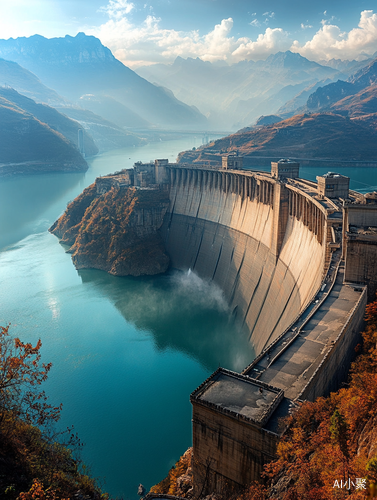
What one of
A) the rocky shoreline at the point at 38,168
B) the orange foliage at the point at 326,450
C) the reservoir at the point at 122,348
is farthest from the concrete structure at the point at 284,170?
the rocky shoreline at the point at 38,168

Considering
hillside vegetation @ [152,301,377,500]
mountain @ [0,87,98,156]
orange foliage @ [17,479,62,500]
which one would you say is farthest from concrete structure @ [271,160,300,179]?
mountain @ [0,87,98,156]

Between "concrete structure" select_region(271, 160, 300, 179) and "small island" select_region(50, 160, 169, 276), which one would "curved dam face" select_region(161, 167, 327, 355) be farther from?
"small island" select_region(50, 160, 169, 276)

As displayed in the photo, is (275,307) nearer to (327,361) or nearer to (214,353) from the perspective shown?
(214,353)

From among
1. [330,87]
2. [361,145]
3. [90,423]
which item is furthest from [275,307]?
[330,87]

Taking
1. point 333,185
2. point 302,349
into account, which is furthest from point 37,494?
point 333,185

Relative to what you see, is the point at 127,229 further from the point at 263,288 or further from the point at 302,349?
the point at 302,349

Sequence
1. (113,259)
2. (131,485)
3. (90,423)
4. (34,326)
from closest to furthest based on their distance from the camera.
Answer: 1. (131,485)
2. (90,423)
3. (34,326)
4. (113,259)
